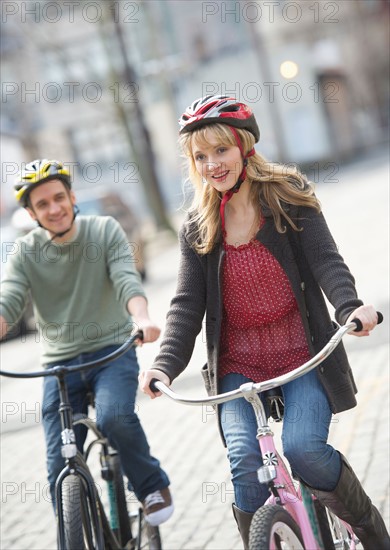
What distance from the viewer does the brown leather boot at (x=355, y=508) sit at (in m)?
3.78

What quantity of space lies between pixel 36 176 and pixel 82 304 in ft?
2.12

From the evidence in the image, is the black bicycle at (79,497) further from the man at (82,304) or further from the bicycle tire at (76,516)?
the man at (82,304)

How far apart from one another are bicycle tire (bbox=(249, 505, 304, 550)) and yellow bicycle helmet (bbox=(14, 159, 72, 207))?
2.30 m

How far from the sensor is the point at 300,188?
398 cm

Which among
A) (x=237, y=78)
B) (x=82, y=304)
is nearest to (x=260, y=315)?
(x=82, y=304)

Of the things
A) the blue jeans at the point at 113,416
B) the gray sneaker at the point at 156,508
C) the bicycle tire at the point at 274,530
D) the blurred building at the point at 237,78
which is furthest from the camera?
the blurred building at the point at 237,78

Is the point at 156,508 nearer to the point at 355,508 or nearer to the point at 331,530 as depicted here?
the point at 331,530

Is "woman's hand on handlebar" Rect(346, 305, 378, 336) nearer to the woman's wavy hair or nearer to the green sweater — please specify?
the woman's wavy hair

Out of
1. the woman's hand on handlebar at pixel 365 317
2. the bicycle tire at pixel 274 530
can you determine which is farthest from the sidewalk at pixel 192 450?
the woman's hand on handlebar at pixel 365 317

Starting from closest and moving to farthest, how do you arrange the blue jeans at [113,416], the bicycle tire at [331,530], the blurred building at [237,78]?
the bicycle tire at [331,530] → the blue jeans at [113,416] → the blurred building at [237,78]

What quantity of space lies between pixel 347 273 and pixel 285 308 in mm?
278

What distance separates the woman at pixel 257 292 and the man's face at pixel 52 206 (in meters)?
1.27

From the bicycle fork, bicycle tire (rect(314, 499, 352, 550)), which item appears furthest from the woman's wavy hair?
bicycle tire (rect(314, 499, 352, 550))

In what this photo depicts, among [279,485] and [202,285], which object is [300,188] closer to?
[202,285]
